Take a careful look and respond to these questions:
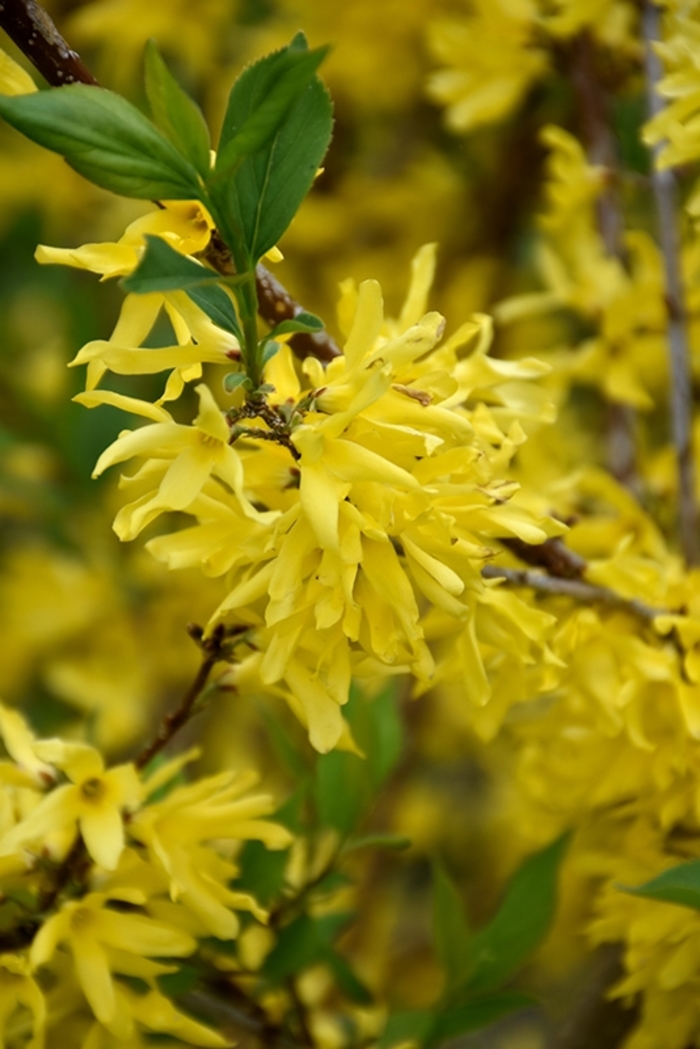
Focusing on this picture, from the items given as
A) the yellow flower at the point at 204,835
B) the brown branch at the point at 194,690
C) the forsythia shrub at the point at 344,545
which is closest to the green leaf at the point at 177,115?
the forsythia shrub at the point at 344,545

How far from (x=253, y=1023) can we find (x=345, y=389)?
47 cm

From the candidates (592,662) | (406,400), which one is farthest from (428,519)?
(592,662)

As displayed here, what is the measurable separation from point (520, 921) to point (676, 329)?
45 cm

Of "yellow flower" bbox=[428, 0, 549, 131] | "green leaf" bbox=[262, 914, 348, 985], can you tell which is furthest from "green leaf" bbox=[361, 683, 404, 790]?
"yellow flower" bbox=[428, 0, 549, 131]

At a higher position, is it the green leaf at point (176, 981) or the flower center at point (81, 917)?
the flower center at point (81, 917)

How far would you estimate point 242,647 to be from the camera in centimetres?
57

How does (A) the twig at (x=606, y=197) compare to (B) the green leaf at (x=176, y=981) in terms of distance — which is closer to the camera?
(B) the green leaf at (x=176, y=981)

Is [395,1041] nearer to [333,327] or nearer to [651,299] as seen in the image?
[651,299]

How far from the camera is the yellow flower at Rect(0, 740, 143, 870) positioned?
549 mm

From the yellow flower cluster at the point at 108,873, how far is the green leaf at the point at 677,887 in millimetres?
201

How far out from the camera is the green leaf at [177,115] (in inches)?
17.6

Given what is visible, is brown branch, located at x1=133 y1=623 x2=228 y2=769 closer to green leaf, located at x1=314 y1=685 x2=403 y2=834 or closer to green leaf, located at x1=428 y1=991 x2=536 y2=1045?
green leaf, located at x1=314 y1=685 x2=403 y2=834

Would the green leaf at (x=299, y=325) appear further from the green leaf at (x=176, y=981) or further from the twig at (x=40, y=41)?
the green leaf at (x=176, y=981)

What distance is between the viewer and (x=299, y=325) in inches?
18.6
